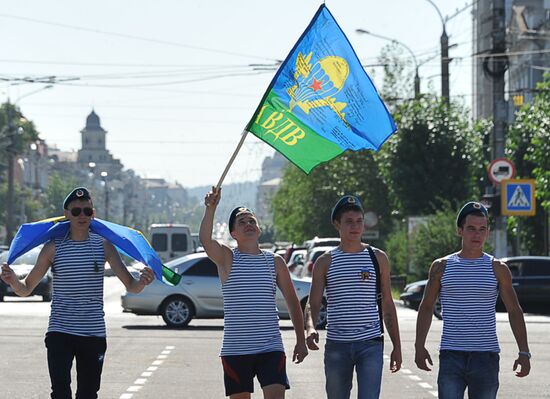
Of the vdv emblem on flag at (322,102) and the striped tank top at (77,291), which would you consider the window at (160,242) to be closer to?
the vdv emblem on flag at (322,102)

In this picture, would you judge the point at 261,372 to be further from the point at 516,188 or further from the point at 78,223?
the point at 516,188

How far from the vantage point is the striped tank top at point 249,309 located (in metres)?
9.14

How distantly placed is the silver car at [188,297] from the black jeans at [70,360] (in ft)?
54.7

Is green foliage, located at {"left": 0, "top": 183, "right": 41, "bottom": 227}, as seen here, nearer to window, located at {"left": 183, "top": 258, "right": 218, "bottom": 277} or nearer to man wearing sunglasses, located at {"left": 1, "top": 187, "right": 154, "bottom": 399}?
window, located at {"left": 183, "top": 258, "right": 218, "bottom": 277}

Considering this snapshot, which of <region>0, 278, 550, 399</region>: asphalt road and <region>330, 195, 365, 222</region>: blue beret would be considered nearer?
<region>330, 195, 365, 222</region>: blue beret

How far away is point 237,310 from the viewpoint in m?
9.19

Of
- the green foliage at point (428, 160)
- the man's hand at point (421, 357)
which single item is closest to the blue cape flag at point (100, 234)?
the man's hand at point (421, 357)

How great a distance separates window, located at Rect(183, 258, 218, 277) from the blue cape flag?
1637 cm

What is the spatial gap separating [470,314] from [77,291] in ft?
8.41

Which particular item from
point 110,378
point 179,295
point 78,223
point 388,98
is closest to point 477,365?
point 78,223

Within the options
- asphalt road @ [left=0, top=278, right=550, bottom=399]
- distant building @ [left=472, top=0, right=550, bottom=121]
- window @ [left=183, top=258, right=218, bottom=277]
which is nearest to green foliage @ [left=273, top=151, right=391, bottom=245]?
Result: distant building @ [left=472, top=0, right=550, bottom=121]

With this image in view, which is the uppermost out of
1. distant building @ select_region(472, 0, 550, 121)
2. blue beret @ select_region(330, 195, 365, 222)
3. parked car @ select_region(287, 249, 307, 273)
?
distant building @ select_region(472, 0, 550, 121)

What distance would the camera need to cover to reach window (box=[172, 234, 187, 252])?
54.6 meters

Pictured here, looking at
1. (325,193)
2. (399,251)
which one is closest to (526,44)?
(325,193)
